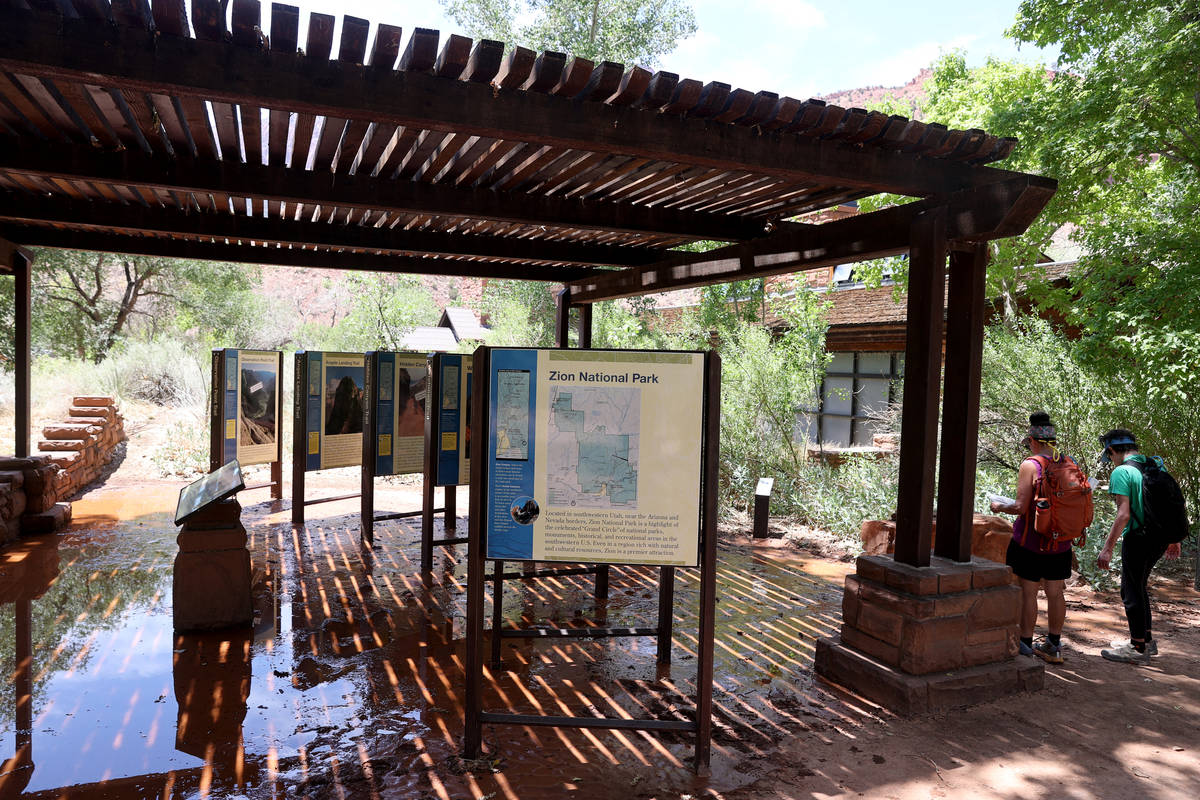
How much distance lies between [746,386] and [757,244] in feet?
16.0

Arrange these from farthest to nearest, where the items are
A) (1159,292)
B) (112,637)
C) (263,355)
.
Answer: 1. (263,355)
2. (1159,292)
3. (112,637)

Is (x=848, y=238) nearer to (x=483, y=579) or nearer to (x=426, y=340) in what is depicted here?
Result: (x=483, y=579)

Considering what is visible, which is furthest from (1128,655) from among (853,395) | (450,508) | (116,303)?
(116,303)

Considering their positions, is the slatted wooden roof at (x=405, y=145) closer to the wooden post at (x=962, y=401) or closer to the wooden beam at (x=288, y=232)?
the wooden beam at (x=288, y=232)

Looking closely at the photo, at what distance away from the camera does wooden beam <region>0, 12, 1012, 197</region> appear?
9.80ft

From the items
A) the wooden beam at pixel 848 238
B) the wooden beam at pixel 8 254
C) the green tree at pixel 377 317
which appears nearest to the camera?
the wooden beam at pixel 848 238

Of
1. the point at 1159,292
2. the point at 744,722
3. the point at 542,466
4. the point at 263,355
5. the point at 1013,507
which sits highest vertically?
the point at 1159,292

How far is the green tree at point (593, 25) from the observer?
22.9 meters

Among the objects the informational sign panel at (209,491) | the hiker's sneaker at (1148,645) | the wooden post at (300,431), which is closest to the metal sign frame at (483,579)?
the informational sign panel at (209,491)

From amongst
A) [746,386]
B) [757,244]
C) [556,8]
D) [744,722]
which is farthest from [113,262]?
[744,722]

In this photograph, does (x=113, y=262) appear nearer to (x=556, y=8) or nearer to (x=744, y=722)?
(x=556, y=8)

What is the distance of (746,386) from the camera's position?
11352mm

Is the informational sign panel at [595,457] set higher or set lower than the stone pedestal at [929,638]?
higher

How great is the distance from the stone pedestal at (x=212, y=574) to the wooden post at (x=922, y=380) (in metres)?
4.60
